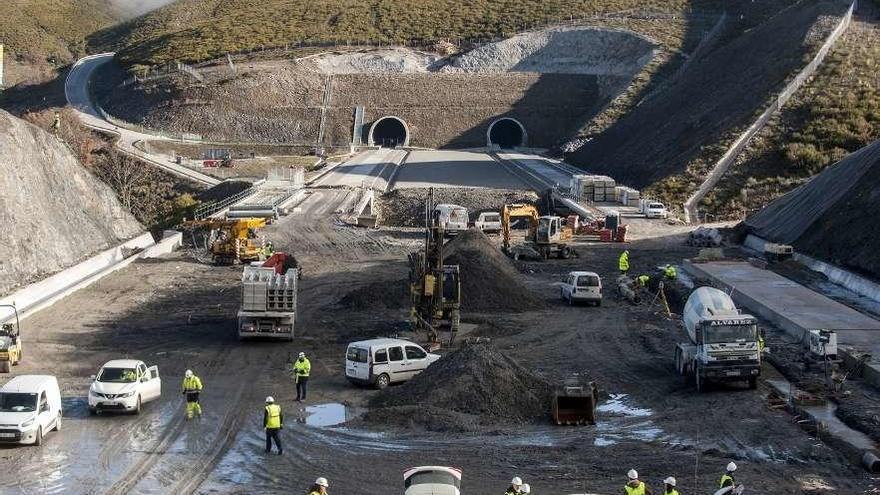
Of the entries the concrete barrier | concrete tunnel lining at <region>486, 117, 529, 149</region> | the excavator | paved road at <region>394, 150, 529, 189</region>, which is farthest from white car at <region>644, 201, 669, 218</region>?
concrete tunnel lining at <region>486, 117, 529, 149</region>

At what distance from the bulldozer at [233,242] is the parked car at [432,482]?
1427 inches

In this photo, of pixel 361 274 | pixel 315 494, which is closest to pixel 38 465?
pixel 315 494

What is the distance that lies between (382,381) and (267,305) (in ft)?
23.4

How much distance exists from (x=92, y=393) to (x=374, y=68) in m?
106

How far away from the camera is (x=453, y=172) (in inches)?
3706

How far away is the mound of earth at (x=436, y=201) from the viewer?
72250 mm

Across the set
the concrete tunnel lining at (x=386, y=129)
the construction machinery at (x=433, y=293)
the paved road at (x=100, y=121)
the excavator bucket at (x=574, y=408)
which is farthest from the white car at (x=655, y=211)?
the concrete tunnel lining at (x=386, y=129)

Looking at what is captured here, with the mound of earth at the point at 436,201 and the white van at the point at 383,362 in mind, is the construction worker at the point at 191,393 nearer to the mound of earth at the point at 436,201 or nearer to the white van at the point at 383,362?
the white van at the point at 383,362

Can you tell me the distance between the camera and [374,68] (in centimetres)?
13150

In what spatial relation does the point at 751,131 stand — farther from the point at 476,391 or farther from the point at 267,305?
the point at 476,391

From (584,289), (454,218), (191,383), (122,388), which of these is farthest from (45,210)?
(191,383)

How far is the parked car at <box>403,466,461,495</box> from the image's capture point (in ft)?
59.4

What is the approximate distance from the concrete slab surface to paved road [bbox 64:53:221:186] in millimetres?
47177

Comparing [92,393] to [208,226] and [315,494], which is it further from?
[208,226]
